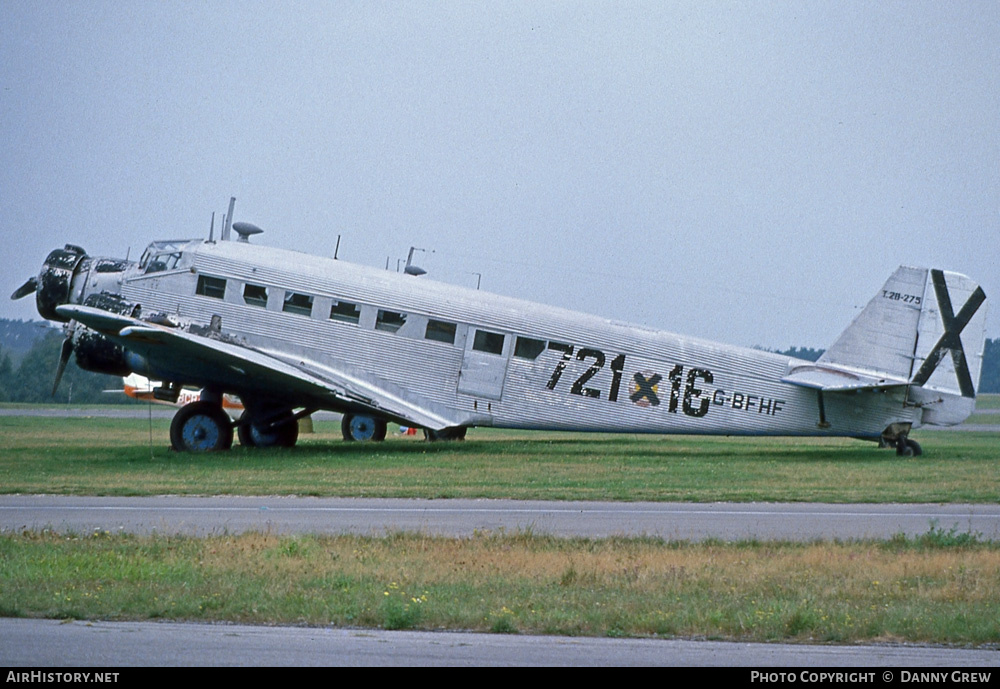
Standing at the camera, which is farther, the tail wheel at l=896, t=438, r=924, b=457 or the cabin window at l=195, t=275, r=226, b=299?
the tail wheel at l=896, t=438, r=924, b=457

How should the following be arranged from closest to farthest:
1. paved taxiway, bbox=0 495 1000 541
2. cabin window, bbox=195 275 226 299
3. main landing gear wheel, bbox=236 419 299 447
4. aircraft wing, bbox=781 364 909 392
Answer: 1. paved taxiway, bbox=0 495 1000 541
2. cabin window, bbox=195 275 226 299
3. aircraft wing, bbox=781 364 909 392
4. main landing gear wheel, bbox=236 419 299 447

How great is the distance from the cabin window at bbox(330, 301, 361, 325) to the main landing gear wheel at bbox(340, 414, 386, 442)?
825cm

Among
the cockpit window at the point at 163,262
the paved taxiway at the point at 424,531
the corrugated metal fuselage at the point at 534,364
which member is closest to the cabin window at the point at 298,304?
the corrugated metal fuselage at the point at 534,364

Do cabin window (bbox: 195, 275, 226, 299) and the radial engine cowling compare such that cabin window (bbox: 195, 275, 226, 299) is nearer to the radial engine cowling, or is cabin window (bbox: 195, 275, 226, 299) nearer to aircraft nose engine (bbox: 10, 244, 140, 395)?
aircraft nose engine (bbox: 10, 244, 140, 395)

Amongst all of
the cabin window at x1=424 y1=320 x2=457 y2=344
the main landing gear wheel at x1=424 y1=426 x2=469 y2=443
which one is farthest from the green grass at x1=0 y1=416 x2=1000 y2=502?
the cabin window at x1=424 y1=320 x2=457 y2=344

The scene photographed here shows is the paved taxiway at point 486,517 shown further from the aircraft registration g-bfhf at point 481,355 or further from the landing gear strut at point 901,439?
the landing gear strut at point 901,439

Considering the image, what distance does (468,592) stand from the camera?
997 centimetres

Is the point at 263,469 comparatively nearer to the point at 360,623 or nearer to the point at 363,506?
the point at 363,506

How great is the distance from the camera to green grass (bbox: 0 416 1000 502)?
1842cm

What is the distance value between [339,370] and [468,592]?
1609cm

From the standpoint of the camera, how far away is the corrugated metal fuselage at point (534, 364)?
25688 millimetres

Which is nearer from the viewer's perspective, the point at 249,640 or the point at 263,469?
the point at 249,640

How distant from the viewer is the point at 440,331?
85.5ft
